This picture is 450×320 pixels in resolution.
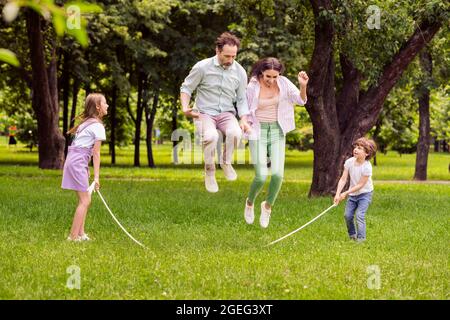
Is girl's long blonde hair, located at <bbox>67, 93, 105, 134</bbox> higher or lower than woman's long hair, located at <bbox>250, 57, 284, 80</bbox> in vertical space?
lower

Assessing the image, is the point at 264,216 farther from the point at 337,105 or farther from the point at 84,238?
the point at 337,105

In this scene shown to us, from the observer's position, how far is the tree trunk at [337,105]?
18.1 m

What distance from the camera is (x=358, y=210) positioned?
11562 millimetres

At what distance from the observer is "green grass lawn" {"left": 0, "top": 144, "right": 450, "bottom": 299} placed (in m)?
8.04

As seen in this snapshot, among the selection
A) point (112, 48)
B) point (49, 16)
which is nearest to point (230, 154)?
point (49, 16)

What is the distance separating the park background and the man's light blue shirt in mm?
1891

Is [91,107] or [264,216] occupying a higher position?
[91,107]

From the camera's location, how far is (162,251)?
10.4 m

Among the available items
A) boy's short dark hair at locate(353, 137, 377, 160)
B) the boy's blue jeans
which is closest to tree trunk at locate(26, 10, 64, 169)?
the boy's blue jeans

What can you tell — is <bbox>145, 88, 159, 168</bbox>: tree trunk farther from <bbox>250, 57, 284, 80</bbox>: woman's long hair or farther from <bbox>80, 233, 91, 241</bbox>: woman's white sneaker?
<bbox>250, 57, 284, 80</bbox>: woman's long hair

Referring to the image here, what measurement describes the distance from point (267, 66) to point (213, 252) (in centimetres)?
354

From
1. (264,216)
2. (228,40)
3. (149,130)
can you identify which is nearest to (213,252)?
(264,216)

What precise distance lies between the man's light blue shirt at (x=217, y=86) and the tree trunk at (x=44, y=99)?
18239 millimetres
